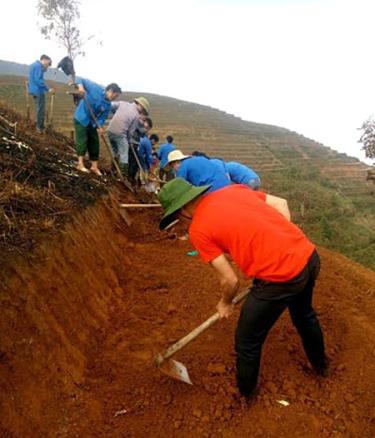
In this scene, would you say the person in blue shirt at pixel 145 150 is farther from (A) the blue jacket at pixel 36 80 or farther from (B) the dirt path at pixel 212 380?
(B) the dirt path at pixel 212 380

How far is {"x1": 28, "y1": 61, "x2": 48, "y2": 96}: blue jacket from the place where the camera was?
8.87 meters

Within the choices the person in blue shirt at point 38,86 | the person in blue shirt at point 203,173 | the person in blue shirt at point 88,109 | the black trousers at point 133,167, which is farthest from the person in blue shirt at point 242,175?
the person in blue shirt at point 38,86

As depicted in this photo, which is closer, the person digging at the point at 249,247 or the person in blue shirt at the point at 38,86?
the person digging at the point at 249,247

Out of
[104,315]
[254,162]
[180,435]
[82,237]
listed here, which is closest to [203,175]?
[82,237]

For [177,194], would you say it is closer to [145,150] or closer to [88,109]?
[88,109]

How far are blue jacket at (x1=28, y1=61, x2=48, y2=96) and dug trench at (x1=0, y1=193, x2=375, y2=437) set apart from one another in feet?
17.7

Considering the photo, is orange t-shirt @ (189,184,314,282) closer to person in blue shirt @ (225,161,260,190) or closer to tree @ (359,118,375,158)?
person in blue shirt @ (225,161,260,190)

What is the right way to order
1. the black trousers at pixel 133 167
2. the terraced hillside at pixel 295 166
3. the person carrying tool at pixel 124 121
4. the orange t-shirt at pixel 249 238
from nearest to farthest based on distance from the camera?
the orange t-shirt at pixel 249 238 → the person carrying tool at pixel 124 121 → the black trousers at pixel 133 167 → the terraced hillside at pixel 295 166

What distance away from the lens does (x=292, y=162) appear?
26703 millimetres

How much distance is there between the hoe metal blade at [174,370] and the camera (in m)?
3.15

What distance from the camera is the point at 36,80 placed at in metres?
8.85

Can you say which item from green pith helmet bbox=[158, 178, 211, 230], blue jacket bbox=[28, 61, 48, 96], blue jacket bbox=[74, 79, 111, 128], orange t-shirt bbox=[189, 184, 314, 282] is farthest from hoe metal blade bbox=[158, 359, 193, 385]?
blue jacket bbox=[28, 61, 48, 96]

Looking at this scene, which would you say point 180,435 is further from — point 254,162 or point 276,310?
point 254,162

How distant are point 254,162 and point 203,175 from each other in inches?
824
